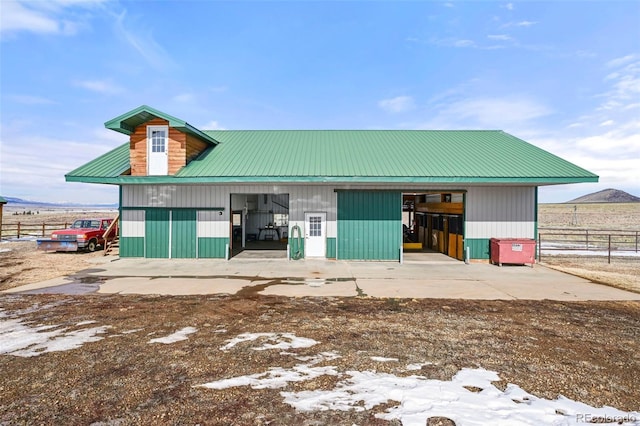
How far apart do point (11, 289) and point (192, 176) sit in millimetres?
7387

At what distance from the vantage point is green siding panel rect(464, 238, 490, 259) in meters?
15.9

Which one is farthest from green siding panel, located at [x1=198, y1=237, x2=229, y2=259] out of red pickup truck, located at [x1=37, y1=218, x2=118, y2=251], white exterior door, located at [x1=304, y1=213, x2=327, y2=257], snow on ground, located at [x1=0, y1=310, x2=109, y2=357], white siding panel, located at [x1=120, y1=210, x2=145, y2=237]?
snow on ground, located at [x1=0, y1=310, x2=109, y2=357]

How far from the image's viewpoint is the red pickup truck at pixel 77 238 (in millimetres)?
17500

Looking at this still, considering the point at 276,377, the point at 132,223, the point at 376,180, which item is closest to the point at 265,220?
the point at 132,223

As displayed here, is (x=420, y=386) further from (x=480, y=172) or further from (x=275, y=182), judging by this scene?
(x=480, y=172)

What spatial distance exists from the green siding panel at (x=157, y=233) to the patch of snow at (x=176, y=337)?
35.6ft

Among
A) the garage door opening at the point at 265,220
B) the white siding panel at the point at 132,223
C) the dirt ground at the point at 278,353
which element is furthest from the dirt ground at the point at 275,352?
the garage door opening at the point at 265,220

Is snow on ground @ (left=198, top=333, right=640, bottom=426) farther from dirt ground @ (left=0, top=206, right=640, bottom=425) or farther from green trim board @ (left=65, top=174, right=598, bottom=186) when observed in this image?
Result: green trim board @ (left=65, top=174, right=598, bottom=186)

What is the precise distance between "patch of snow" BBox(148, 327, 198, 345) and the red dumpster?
1339 cm

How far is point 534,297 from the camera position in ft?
31.8

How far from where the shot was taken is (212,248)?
53.9ft

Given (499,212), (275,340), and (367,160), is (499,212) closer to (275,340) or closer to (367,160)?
(367,160)

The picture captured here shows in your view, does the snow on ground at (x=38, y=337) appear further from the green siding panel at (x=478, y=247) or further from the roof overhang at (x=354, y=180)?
the green siding panel at (x=478, y=247)

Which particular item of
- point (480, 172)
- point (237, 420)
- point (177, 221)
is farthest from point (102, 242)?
point (480, 172)
